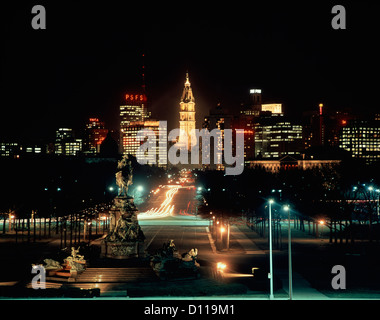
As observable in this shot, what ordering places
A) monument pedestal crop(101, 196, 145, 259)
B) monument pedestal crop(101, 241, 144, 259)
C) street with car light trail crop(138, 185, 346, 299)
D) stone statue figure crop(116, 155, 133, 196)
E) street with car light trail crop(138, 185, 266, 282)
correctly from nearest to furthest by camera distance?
1. street with car light trail crop(138, 185, 346, 299)
2. monument pedestal crop(101, 241, 144, 259)
3. monument pedestal crop(101, 196, 145, 259)
4. stone statue figure crop(116, 155, 133, 196)
5. street with car light trail crop(138, 185, 266, 282)

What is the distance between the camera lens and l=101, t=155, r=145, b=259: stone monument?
5409 centimetres

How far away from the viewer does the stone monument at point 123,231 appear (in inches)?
2130

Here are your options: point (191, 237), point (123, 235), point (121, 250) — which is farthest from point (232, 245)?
point (121, 250)

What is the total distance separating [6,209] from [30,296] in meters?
53.5

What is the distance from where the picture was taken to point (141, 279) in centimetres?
4778

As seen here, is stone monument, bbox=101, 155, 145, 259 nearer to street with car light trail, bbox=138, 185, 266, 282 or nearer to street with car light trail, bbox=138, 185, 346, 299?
street with car light trail, bbox=138, 185, 346, 299

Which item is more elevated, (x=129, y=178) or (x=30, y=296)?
(x=129, y=178)

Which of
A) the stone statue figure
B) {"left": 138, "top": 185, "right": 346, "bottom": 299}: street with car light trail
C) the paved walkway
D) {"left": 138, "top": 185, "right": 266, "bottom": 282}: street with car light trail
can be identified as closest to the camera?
the paved walkway

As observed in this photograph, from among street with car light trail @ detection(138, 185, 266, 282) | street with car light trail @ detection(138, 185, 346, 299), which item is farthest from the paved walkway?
street with car light trail @ detection(138, 185, 266, 282)

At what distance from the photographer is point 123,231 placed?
180 feet

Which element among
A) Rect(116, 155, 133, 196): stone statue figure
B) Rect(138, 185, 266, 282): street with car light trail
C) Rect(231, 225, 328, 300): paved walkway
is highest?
Rect(116, 155, 133, 196): stone statue figure

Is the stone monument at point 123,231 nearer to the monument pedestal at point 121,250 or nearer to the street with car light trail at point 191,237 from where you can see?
the monument pedestal at point 121,250
